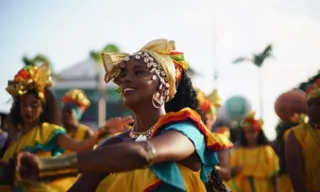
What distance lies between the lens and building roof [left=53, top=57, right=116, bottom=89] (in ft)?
143

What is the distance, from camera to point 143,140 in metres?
2.83

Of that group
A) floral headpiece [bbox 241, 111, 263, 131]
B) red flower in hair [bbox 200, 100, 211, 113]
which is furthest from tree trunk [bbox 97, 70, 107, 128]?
red flower in hair [bbox 200, 100, 211, 113]

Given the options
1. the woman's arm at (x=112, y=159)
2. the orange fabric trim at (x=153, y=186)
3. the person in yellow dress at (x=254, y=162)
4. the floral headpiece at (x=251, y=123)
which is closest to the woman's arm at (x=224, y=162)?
the person in yellow dress at (x=254, y=162)

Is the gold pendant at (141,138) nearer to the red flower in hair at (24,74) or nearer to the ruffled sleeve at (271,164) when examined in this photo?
the red flower in hair at (24,74)

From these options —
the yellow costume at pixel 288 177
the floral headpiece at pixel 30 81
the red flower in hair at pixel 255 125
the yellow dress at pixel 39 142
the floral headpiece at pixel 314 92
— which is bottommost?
the red flower in hair at pixel 255 125

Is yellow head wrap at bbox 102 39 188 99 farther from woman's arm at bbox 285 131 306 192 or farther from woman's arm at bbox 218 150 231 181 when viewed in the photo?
woman's arm at bbox 218 150 231 181

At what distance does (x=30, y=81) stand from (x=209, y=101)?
3.31m

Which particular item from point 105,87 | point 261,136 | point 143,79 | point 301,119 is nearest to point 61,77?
point 105,87

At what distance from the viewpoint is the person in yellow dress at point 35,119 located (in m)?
5.67

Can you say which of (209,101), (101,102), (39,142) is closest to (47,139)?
(39,142)

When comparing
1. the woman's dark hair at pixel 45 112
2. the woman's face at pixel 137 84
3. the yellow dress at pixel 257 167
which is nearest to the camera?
the woman's face at pixel 137 84

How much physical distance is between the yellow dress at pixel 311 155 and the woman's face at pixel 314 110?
3.8 inches

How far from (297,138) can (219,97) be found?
13.3 feet

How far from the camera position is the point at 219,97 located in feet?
30.8
